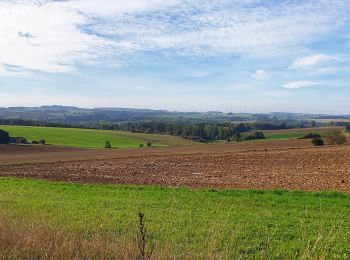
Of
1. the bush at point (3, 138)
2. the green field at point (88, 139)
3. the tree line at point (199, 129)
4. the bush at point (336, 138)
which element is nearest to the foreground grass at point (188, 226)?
the bush at point (336, 138)

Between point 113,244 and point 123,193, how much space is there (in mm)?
13652

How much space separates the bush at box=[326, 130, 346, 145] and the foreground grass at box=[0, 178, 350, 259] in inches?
1980

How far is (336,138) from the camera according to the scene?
2618 inches

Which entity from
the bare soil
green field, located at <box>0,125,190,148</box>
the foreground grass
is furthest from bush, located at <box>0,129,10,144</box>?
the foreground grass

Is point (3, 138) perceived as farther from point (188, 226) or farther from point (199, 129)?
point (188, 226)

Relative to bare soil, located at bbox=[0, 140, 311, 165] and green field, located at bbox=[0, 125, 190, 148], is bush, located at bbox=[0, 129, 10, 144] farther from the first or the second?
green field, located at bbox=[0, 125, 190, 148]

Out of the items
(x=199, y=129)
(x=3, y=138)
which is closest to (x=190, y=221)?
(x=3, y=138)

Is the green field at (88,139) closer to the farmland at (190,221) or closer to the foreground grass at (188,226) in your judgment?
the farmland at (190,221)

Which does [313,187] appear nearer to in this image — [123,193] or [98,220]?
[123,193]

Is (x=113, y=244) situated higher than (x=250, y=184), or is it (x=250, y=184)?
(x=113, y=244)

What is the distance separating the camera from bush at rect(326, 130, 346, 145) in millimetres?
66062

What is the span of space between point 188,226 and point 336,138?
201 ft

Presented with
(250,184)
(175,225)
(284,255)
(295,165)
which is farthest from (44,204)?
(295,165)

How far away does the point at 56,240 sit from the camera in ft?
21.9
